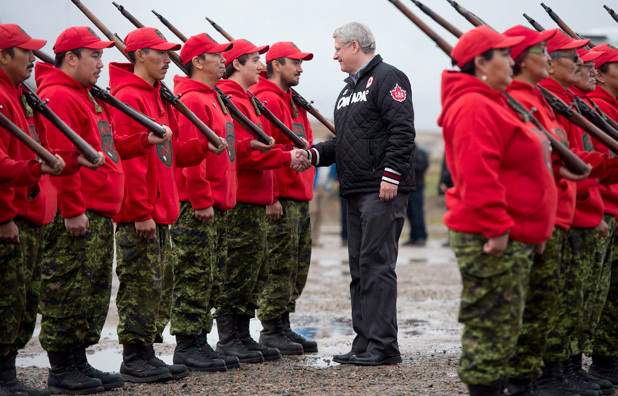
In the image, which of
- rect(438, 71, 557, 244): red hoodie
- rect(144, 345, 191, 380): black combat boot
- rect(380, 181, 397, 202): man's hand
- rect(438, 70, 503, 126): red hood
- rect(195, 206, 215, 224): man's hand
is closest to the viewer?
rect(438, 71, 557, 244): red hoodie

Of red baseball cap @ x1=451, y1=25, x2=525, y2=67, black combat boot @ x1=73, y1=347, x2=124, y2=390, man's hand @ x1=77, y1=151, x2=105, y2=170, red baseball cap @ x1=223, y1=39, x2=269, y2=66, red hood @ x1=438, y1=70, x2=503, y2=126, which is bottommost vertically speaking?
black combat boot @ x1=73, y1=347, x2=124, y2=390

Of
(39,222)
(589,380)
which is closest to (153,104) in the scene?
(39,222)

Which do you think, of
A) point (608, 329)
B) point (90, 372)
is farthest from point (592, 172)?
point (90, 372)

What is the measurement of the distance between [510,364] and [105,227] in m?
2.77

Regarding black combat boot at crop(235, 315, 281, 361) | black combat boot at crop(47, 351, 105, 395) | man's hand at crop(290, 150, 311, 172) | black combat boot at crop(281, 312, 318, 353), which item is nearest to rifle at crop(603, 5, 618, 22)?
man's hand at crop(290, 150, 311, 172)

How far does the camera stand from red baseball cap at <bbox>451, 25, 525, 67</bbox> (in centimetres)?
470

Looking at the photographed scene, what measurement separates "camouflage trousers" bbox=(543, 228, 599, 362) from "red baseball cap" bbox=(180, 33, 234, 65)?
124 inches

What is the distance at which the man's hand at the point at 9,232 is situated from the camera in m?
5.09

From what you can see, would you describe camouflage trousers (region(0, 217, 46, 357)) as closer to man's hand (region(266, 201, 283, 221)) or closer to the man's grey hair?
man's hand (region(266, 201, 283, 221))

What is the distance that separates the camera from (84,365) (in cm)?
597

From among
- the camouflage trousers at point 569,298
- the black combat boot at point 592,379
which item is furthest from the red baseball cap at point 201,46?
the black combat boot at point 592,379

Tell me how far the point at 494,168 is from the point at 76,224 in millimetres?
2692

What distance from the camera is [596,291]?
5.82m

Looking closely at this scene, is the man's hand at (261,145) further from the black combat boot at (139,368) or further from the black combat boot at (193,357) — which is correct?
the black combat boot at (139,368)
